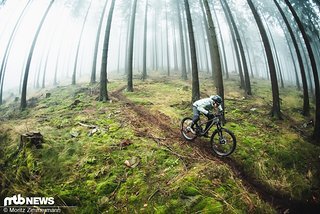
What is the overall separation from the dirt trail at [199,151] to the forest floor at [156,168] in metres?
0.03

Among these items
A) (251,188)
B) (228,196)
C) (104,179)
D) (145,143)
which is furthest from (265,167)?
(104,179)

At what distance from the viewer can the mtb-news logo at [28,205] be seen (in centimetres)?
410

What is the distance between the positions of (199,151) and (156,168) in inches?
76.2

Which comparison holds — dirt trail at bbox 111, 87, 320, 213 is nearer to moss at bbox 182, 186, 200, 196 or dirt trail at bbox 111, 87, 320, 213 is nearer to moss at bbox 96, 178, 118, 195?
moss at bbox 182, 186, 200, 196

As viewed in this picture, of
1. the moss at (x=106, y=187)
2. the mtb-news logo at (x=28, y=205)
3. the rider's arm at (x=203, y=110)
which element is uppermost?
the rider's arm at (x=203, y=110)

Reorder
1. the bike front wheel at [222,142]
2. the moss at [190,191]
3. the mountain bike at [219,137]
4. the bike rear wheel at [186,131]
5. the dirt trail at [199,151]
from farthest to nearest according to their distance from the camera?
the bike rear wheel at [186,131] → the bike front wheel at [222,142] → the mountain bike at [219,137] → the dirt trail at [199,151] → the moss at [190,191]

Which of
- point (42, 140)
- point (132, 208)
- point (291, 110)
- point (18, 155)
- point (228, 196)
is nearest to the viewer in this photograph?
point (132, 208)

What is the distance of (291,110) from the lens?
12.7m

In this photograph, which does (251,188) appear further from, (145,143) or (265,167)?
(145,143)

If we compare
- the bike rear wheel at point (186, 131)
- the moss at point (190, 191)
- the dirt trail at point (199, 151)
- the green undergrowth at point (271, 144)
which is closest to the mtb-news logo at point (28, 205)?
the moss at point (190, 191)

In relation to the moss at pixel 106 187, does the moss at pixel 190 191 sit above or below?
below

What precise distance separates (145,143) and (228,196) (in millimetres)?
3288

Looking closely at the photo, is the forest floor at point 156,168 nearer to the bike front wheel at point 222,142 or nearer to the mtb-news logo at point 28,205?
the mtb-news logo at point 28,205

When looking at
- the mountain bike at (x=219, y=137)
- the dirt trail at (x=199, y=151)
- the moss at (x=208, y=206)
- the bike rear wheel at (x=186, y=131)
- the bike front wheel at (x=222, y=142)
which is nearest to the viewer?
the moss at (x=208, y=206)
